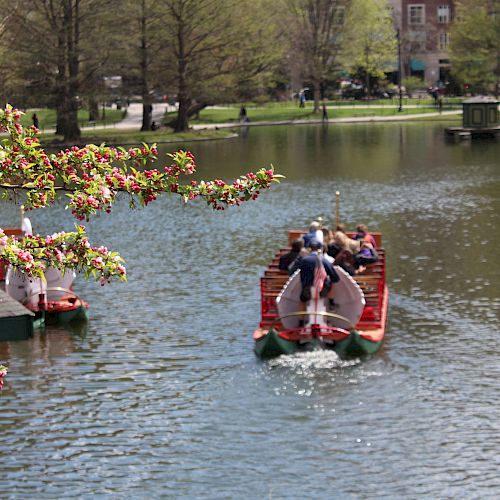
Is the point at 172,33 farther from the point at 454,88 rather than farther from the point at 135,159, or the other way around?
the point at 135,159

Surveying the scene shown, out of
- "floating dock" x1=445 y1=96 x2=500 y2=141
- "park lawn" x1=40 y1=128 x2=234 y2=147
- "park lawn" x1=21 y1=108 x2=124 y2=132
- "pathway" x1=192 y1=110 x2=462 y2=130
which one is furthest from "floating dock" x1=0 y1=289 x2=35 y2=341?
"pathway" x1=192 y1=110 x2=462 y2=130

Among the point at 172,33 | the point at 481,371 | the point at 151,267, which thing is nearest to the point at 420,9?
the point at 172,33

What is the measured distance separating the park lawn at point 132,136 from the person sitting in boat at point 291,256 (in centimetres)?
5546

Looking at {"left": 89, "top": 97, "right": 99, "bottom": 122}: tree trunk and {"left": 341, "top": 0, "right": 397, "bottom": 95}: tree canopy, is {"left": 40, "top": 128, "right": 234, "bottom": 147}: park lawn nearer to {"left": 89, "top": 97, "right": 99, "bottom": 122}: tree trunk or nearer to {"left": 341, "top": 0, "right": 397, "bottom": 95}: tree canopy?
{"left": 89, "top": 97, "right": 99, "bottom": 122}: tree trunk

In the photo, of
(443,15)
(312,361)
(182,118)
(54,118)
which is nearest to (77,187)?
(312,361)

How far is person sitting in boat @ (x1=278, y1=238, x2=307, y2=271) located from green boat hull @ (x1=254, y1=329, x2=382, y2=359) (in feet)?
9.12

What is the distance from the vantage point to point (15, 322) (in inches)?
796

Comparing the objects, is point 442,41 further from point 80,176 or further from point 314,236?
point 80,176

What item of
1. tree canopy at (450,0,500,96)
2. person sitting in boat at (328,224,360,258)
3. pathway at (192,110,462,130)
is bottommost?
person sitting in boat at (328,224,360,258)

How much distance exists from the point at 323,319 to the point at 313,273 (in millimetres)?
954

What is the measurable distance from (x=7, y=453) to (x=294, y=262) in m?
8.28

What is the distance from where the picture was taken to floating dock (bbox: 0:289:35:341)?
65.2 ft

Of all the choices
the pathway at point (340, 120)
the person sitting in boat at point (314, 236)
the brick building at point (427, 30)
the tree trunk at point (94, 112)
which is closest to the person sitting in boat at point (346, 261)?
the person sitting in boat at point (314, 236)

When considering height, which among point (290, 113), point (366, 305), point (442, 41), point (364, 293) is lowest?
point (366, 305)
